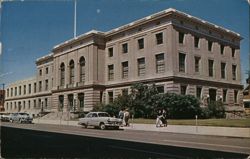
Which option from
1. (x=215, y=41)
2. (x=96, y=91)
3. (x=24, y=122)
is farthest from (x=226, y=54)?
(x=24, y=122)

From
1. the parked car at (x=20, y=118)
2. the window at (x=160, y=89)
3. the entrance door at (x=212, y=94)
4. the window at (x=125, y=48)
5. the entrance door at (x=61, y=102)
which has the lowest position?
the parked car at (x=20, y=118)

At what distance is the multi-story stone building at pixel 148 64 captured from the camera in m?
38.8

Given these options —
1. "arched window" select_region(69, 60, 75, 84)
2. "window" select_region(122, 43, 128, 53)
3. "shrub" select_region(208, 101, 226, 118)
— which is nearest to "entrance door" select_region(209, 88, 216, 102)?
"shrub" select_region(208, 101, 226, 118)

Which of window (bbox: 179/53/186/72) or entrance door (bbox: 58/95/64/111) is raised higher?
window (bbox: 179/53/186/72)

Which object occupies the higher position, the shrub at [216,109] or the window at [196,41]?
the window at [196,41]

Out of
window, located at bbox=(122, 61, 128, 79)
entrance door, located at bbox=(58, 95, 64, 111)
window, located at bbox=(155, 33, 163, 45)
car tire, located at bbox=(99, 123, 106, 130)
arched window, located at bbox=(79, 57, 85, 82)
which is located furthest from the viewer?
entrance door, located at bbox=(58, 95, 64, 111)

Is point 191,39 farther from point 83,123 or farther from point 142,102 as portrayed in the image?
point 83,123

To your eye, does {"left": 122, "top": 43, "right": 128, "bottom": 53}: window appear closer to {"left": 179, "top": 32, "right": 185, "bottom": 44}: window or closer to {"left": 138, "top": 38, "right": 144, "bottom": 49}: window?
{"left": 138, "top": 38, "right": 144, "bottom": 49}: window

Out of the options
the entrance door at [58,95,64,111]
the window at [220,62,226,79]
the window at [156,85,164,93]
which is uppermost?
the window at [220,62,226,79]

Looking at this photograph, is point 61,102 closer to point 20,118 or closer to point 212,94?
point 20,118

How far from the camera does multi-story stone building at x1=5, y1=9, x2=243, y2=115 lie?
38812mm

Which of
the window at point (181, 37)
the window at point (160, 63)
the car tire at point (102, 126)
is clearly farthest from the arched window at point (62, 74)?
the car tire at point (102, 126)

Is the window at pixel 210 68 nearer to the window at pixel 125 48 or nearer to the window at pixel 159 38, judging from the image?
the window at pixel 159 38

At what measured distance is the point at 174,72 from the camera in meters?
38.1
